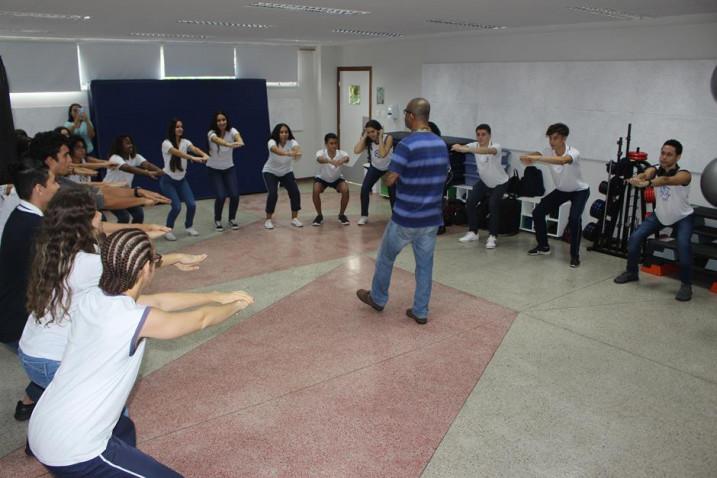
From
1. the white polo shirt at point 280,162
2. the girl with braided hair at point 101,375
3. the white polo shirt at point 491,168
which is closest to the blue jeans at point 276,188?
the white polo shirt at point 280,162

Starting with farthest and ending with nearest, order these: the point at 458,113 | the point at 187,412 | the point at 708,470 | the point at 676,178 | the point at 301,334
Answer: the point at 458,113 < the point at 676,178 < the point at 301,334 < the point at 187,412 < the point at 708,470

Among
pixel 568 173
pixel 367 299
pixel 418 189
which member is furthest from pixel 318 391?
pixel 568 173

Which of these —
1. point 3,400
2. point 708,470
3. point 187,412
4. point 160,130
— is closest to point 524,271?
point 708,470

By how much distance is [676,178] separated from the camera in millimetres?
5297

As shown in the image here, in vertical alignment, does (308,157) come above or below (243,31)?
below

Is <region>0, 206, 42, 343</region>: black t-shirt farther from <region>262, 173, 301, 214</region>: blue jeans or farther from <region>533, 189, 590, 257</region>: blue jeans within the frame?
<region>533, 189, 590, 257</region>: blue jeans

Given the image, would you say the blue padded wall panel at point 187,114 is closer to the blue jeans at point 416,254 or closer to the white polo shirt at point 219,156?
the white polo shirt at point 219,156

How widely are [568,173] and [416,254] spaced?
2.48 metres

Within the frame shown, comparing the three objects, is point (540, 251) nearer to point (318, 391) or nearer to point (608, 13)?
point (608, 13)

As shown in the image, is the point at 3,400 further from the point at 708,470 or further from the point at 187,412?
the point at 708,470

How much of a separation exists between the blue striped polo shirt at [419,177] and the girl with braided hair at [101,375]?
8.75ft

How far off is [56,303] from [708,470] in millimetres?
3229

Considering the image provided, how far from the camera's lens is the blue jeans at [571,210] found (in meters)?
6.39

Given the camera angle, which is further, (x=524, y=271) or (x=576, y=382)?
(x=524, y=271)
